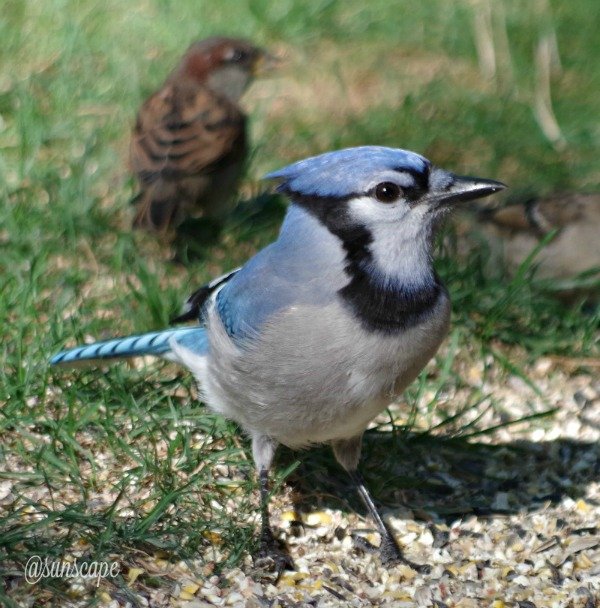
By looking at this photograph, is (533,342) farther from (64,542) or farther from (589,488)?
(64,542)

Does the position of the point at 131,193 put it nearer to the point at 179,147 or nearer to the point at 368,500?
the point at 179,147

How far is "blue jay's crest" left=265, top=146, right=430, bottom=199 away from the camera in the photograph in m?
3.02

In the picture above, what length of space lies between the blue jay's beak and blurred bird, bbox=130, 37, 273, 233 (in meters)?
1.85

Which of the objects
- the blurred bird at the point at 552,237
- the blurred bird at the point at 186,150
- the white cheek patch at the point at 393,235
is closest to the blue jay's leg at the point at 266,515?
the white cheek patch at the point at 393,235

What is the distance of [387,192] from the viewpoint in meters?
3.03

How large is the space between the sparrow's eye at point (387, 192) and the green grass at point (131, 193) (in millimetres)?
1034

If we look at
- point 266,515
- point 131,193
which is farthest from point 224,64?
point 266,515

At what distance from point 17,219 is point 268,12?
2.52 metres

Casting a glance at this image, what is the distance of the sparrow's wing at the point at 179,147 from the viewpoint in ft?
15.8

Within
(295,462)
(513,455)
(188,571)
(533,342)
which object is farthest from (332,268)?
(533,342)

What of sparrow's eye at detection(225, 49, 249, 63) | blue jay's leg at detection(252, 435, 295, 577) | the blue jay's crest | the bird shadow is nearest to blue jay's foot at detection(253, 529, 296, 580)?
blue jay's leg at detection(252, 435, 295, 577)

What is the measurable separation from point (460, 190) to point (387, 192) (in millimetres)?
233

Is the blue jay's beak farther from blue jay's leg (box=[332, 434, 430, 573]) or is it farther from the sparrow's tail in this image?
the sparrow's tail

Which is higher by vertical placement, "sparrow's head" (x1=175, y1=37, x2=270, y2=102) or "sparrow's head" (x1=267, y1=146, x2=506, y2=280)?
"sparrow's head" (x1=267, y1=146, x2=506, y2=280)
